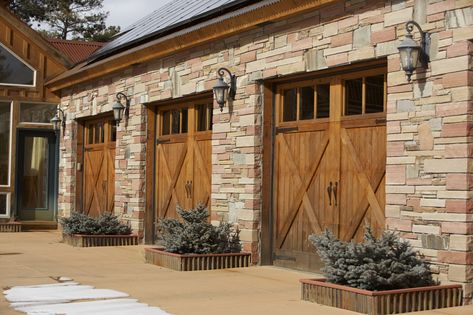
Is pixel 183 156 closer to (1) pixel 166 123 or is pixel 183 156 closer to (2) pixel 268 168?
(1) pixel 166 123

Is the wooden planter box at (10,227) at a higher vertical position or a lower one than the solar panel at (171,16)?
lower

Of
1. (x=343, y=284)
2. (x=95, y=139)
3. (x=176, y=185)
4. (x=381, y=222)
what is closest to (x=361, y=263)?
(x=343, y=284)

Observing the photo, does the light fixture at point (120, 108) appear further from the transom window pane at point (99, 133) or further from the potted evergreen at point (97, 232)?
the transom window pane at point (99, 133)

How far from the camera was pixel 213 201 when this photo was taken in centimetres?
1240

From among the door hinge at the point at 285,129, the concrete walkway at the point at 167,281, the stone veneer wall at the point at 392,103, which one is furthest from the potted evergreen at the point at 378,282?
the door hinge at the point at 285,129

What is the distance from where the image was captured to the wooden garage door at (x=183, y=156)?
13266mm

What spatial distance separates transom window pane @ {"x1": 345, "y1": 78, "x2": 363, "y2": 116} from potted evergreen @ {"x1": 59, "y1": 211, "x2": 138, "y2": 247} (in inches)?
251

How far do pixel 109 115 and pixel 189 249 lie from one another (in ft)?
23.0

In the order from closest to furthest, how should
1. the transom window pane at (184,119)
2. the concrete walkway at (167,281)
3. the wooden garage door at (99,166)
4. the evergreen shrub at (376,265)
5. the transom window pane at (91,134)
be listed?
the evergreen shrub at (376,265)
the concrete walkway at (167,281)
the transom window pane at (184,119)
the wooden garage door at (99,166)
the transom window pane at (91,134)

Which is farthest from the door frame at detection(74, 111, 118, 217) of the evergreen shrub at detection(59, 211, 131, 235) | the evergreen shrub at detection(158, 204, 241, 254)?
the evergreen shrub at detection(158, 204, 241, 254)

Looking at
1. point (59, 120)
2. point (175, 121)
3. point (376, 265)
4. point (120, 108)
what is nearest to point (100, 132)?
point (59, 120)

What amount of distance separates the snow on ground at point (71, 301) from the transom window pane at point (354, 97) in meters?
3.81

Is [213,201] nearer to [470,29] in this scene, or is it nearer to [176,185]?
[176,185]

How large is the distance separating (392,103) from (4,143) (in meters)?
13.7
